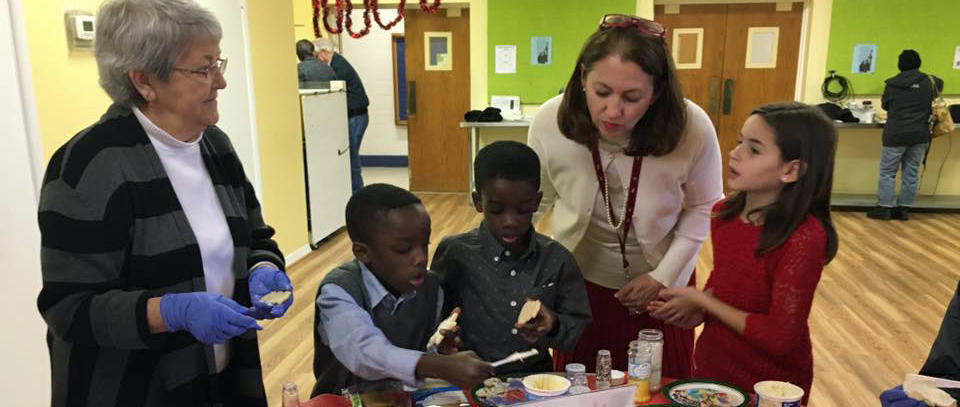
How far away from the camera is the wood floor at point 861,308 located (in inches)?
123

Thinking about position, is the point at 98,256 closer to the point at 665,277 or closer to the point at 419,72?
the point at 665,277

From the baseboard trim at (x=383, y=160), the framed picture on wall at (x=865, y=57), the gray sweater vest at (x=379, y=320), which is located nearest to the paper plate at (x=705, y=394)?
the gray sweater vest at (x=379, y=320)

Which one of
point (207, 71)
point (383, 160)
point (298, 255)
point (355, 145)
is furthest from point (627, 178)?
point (383, 160)

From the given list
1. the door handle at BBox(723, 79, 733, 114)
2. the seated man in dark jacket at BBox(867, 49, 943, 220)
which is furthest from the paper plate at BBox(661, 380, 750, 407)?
the door handle at BBox(723, 79, 733, 114)

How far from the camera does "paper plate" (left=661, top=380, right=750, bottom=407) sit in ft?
4.66

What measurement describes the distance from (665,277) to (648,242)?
0.10m

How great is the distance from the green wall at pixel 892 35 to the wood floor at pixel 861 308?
143cm

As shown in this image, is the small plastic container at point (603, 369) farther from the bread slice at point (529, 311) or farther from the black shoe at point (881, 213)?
the black shoe at point (881, 213)

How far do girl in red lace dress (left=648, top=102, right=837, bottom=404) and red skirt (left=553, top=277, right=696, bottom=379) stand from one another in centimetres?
19

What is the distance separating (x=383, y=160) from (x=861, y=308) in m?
6.74

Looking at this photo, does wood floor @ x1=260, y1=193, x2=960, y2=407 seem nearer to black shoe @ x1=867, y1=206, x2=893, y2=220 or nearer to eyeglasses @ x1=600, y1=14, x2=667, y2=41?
black shoe @ x1=867, y1=206, x2=893, y2=220

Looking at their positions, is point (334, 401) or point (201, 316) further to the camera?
point (334, 401)

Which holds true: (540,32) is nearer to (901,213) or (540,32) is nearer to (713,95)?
(713,95)

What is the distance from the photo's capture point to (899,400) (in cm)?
129
